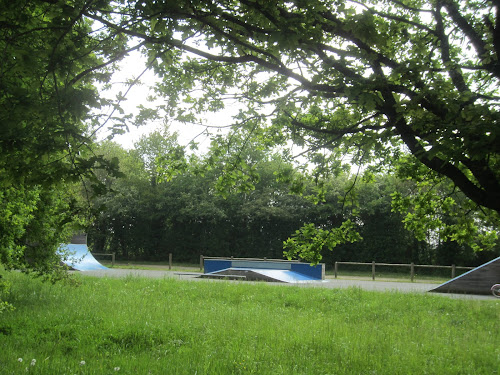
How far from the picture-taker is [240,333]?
7699 millimetres

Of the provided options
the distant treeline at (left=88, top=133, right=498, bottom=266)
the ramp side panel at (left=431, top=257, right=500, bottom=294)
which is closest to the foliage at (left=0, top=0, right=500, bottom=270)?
the ramp side panel at (left=431, top=257, right=500, bottom=294)

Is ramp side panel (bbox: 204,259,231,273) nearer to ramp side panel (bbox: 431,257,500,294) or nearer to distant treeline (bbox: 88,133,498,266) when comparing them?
distant treeline (bbox: 88,133,498,266)

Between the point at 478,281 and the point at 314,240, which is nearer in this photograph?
the point at 314,240

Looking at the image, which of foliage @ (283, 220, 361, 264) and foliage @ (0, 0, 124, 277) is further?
foliage @ (283, 220, 361, 264)

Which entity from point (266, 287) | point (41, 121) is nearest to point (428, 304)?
point (266, 287)

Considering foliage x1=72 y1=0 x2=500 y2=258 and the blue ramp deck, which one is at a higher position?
foliage x1=72 y1=0 x2=500 y2=258

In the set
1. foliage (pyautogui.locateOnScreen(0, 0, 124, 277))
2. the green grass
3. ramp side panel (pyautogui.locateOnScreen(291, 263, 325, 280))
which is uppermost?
foliage (pyautogui.locateOnScreen(0, 0, 124, 277))

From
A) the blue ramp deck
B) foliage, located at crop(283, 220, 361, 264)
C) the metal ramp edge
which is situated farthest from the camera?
the blue ramp deck

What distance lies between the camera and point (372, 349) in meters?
6.98

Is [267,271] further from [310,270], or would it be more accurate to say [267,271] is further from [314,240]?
[314,240]

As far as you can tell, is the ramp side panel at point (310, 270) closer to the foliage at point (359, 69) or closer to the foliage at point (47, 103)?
the foliage at point (359, 69)

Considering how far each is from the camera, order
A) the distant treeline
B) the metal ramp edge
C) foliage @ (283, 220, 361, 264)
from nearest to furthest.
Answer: foliage @ (283, 220, 361, 264) → the metal ramp edge → the distant treeline

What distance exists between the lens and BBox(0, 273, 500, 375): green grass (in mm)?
6016

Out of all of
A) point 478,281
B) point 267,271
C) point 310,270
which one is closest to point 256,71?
point 478,281
